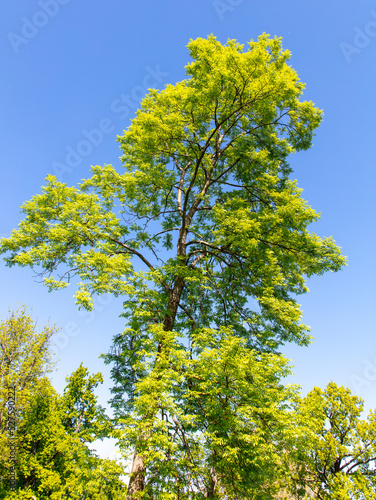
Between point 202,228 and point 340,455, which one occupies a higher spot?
point 202,228

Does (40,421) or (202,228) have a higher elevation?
(202,228)

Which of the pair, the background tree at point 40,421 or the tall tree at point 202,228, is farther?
the background tree at point 40,421

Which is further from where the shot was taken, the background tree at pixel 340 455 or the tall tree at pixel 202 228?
the background tree at pixel 340 455

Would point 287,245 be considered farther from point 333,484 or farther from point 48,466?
point 48,466

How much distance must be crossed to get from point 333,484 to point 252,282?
1650 cm

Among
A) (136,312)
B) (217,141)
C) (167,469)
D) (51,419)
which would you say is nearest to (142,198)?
(217,141)

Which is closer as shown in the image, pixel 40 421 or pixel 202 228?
pixel 202 228

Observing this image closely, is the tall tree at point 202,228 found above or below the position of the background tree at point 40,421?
above

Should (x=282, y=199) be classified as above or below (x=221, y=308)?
above

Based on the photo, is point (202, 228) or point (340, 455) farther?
point (340, 455)

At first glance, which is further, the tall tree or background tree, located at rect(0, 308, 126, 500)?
background tree, located at rect(0, 308, 126, 500)

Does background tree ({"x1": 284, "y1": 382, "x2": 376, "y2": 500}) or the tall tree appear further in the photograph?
background tree ({"x1": 284, "y1": 382, "x2": 376, "y2": 500})

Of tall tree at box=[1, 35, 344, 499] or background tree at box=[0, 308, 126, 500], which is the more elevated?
tall tree at box=[1, 35, 344, 499]

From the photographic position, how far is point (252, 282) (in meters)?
10.5
